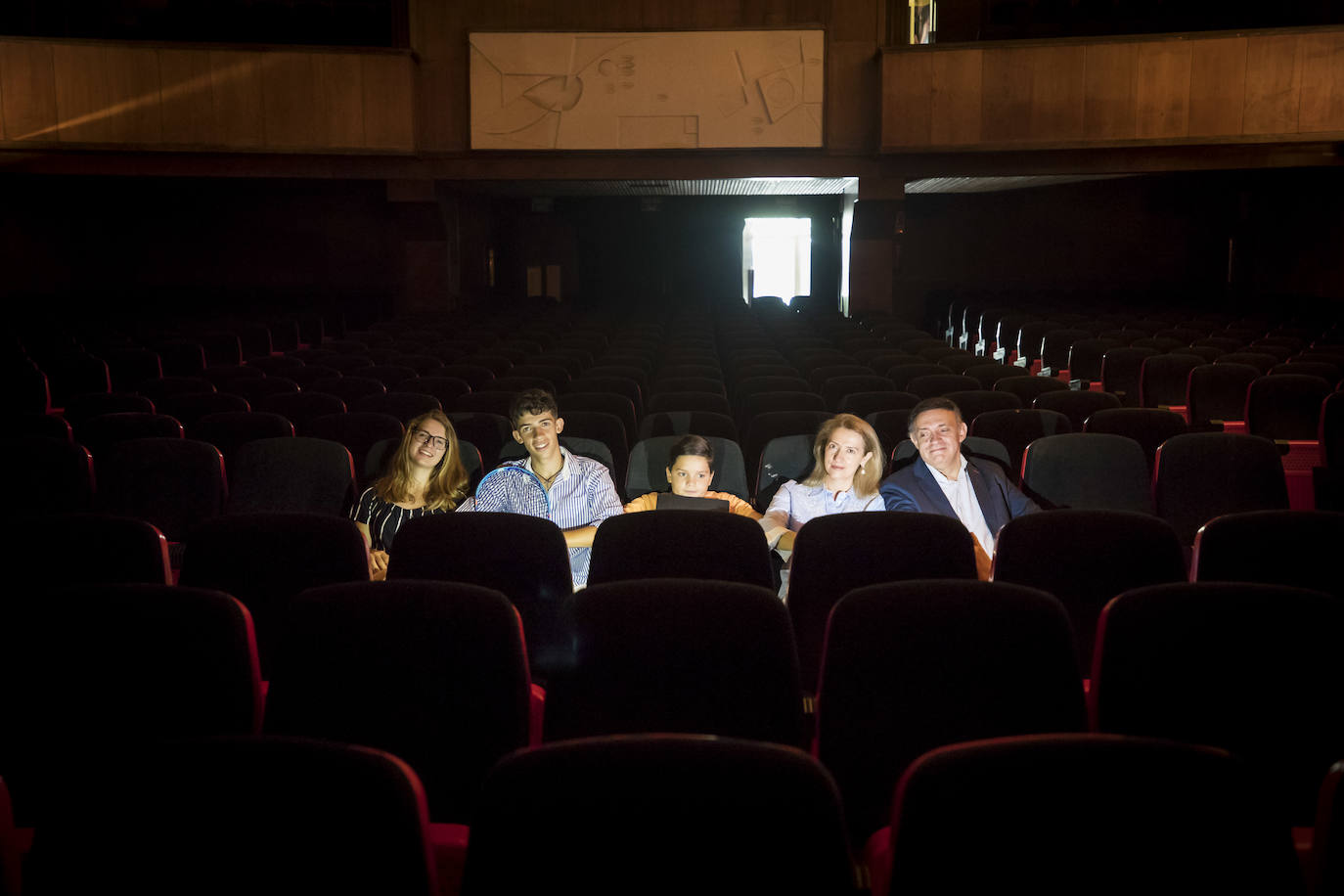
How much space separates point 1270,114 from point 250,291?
15559 mm

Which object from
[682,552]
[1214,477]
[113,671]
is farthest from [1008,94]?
[113,671]

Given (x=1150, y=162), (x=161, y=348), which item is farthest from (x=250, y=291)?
(x=1150, y=162)

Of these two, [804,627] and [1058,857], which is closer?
[1058,857]

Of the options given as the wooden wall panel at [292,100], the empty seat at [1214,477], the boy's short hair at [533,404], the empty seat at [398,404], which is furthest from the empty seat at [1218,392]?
the wooden wall panel at [292,100]

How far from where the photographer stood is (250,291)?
18.1 meters

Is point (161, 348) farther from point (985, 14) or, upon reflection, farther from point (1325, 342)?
point (985, 14)

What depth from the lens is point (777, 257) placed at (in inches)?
890

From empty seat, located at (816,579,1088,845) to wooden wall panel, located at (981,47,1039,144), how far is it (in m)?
12.1

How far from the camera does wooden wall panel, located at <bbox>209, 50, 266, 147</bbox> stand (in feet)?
42.5

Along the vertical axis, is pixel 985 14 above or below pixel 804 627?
above

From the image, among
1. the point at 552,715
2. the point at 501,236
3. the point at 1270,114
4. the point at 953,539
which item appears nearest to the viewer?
the point at 552,715

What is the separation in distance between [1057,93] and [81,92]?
11832 mm

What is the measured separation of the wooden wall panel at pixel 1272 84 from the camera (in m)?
12.1

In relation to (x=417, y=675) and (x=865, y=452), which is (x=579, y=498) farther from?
(x=417, y=675)
